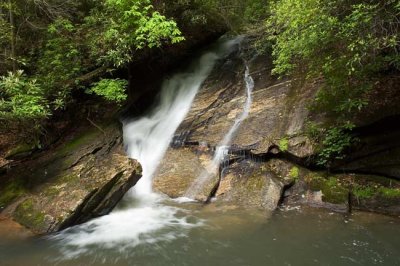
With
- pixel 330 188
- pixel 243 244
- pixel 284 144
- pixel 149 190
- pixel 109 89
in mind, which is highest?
pixel 109 89

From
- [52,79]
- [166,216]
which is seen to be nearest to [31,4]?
[52,79]

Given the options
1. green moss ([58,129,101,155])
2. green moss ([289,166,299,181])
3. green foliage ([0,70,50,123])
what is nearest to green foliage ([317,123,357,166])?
green moss ([289,166,299,181])

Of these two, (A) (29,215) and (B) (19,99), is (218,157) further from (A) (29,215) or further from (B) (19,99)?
(B) (19,99)

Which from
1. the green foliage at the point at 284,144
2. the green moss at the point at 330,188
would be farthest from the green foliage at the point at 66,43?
the green moss at the point at 330,188

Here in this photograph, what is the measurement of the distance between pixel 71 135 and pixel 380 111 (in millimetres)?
8234

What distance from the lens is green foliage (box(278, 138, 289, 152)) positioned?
924 centimetres

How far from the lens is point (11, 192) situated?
8844 millimetres

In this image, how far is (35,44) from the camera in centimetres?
1059

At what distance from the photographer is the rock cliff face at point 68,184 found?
796 cm

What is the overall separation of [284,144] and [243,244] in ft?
10.9

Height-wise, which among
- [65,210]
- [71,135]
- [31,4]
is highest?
[31,4]

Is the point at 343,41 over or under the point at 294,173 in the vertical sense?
over

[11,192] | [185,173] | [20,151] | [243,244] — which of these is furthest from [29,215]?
[243,244]

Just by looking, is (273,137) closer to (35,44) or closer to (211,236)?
(211,236)
